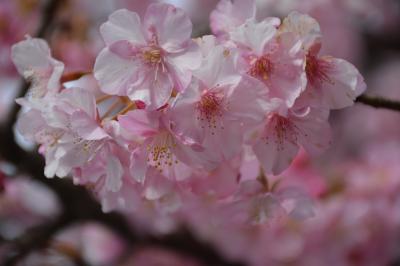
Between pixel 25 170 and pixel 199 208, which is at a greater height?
pixel 25 170

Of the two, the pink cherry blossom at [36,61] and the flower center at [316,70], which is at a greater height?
the flower center at [316,70]

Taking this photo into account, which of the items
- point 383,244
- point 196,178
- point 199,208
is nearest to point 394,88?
point 383,244

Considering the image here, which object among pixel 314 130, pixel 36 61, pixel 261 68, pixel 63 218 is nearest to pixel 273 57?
pixel 261 68

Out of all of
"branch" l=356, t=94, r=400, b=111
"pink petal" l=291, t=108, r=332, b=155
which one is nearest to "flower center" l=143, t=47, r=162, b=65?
"pink petal" l=291, t=108, r=332, b=155

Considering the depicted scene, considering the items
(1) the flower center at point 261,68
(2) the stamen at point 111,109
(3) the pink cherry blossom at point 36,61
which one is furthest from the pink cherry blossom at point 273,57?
(3) the pink cherry blossom at point 36,61

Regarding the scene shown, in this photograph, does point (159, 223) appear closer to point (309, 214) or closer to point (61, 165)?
point (309, 214)

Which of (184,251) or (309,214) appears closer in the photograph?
(309,214)

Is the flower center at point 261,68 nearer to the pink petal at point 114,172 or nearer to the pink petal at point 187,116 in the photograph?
the pink petal at point 187,116
